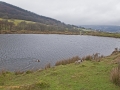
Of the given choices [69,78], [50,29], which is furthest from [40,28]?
[69,78]

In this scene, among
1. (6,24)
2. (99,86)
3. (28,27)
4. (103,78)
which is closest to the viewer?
(99,86)

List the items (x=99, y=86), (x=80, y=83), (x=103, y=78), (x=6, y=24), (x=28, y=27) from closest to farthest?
(x=99, y=86)
(x=80, y=83)
(x=103, y=78)
(x=6, y=24)
(x=28, y=27)

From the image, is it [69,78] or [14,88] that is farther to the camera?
[69,78]

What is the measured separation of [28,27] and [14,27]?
12.3 meters

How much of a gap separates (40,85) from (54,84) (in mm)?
1012

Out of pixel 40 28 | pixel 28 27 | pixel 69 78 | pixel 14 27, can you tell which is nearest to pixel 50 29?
pixel 40 28

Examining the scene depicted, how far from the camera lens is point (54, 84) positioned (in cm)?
1320

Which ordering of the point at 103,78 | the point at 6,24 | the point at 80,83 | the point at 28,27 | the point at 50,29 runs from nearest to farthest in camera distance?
1. the point at 80,83
2. the point at 103,78
3. the point at 6,24
4. the point at 28,27
5. the point at 50,29

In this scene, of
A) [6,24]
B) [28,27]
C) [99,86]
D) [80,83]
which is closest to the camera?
[99,86]

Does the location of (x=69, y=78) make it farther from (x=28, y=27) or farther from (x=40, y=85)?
(x=28, y=27)

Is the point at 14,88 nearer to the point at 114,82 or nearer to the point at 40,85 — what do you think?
the point at 40,85

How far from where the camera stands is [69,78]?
1449cm

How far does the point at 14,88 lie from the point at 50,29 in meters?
136

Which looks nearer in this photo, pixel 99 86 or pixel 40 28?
pixel 99 86
